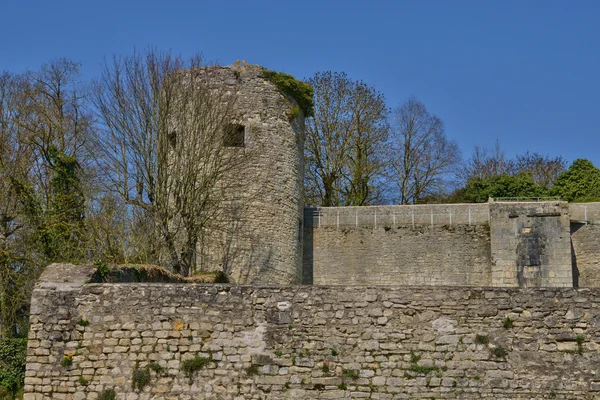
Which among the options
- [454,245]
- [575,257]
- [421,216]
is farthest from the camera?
[421,216]

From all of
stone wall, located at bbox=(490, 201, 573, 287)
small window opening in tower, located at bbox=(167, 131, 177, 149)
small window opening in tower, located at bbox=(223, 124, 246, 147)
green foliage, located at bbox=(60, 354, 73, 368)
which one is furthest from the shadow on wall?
green foliage, located at bbox=(60, 354, 73, 368)

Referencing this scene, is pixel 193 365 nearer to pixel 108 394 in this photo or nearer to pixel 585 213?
pixel 108 394

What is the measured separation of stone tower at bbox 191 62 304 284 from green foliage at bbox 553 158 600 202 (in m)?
14.9

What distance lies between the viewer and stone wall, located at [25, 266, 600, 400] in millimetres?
11758

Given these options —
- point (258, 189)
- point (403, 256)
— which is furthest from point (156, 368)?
point (403, 256)

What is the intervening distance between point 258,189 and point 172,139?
9.25ft

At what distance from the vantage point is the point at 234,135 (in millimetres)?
23672

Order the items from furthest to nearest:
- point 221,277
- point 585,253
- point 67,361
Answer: point 585,253 < point 221,277 < point 67,361

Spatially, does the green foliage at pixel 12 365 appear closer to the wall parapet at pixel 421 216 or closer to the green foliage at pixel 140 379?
the green foliage at pixel 140 379

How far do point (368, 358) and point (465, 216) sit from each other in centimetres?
1566

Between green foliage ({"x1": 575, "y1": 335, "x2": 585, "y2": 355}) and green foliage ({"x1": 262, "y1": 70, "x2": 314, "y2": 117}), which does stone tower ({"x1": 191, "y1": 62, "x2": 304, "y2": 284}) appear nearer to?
green foliage ({"x1": 262, "y1": 70, "x2": 314, "y2": 117})

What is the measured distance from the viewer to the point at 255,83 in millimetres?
24047

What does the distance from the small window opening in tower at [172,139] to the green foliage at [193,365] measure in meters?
11.4

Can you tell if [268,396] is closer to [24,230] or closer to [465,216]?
→ [24,230]
